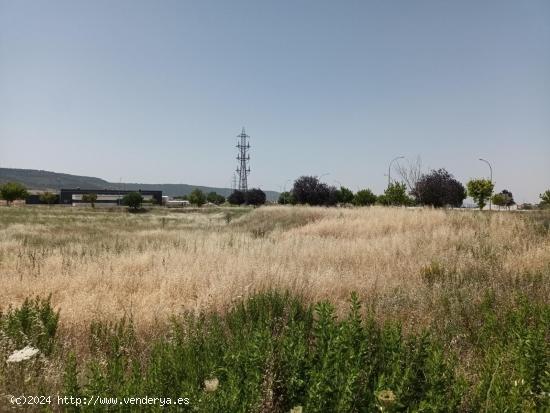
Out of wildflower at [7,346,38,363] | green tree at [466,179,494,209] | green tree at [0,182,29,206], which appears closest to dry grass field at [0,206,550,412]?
wildflower at [7,346,38,363]

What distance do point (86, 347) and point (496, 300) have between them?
17.5 feet

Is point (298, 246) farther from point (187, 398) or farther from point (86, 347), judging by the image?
point (187, 398)

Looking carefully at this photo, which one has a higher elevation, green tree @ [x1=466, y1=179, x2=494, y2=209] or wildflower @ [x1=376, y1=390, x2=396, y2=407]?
green tree @ [x1=466, y1=179, x2=494, y2=209]

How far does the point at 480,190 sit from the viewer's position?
4828cm

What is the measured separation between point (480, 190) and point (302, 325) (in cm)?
5174

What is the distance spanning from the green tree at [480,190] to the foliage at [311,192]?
1831 centimetres

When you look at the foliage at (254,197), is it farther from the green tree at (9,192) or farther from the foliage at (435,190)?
the foliage at (435,190)

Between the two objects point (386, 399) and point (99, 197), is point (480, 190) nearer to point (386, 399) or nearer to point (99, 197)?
point (386, 399)

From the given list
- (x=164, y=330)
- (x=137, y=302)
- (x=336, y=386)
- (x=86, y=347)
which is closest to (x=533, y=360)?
(x=336, y=386)

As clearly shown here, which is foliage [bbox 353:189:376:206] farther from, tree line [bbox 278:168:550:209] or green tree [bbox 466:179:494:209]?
green tree [bbox 466:179:494:209]

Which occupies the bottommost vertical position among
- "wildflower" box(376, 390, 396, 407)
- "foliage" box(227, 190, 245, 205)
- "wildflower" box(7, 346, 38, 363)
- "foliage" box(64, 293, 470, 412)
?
"wildflower" box(7, 346, 38, 363)

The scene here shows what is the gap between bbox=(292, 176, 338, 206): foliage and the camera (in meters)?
54.3

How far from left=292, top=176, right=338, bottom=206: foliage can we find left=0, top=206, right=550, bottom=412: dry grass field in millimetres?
42073

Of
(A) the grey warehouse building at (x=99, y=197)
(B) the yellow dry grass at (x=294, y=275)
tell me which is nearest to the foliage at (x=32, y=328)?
(B) the yellow dry grass at (x=294, y=275)
